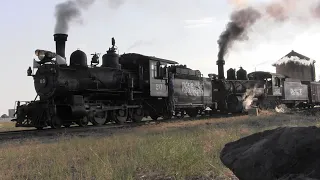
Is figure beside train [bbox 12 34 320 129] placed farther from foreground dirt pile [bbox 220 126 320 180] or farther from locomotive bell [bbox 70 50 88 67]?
foreground dirt pile [bbox 220 126 320 180]

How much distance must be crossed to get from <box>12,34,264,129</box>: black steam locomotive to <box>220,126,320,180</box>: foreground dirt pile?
12.8m

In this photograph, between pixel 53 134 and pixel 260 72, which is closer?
pixel 53 134

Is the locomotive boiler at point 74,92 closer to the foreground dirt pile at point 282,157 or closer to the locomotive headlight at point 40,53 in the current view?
the locomotive headlight at point 40,53

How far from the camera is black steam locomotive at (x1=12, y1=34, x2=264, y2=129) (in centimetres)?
1625

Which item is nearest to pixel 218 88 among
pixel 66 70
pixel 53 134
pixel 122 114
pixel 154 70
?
pixel 154 70

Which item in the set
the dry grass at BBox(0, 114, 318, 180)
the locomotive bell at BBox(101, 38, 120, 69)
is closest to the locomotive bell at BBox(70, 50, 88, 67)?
the locomotive bell at BBox(101, 38, 120, 69)

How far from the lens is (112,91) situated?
18.6m

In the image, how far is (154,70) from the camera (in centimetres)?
2056

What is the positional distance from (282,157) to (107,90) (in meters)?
15.1

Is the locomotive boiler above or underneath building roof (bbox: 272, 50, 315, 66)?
underneath

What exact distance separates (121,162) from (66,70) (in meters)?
11.4

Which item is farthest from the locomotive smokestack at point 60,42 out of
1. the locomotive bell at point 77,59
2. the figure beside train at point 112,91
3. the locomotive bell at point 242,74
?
the locomotive bell at point 242,74

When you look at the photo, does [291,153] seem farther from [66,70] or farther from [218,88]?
[218,88]

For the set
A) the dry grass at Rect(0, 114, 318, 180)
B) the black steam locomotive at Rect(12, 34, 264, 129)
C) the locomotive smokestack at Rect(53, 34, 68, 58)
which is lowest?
the dry grass at Rect(0, 114, 318, 180)
